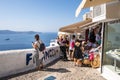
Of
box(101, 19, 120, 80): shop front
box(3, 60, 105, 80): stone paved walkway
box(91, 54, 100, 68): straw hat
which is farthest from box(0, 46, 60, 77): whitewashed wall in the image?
box(101, 19, 120, 80): shop front

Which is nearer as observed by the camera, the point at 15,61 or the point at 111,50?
the point at 111,50

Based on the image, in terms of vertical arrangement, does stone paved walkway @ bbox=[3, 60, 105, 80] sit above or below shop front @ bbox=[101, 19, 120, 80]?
below

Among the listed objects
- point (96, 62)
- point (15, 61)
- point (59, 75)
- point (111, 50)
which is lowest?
point (59, 75)

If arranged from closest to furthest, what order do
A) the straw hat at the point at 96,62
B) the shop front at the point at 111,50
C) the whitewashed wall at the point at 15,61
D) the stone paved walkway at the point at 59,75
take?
the shop front at the point at 111,50 < the stone paved walkway at the point at 59,75 < the whitewashed wall at the point at 15,61 < the straw hat at the point at 96,62

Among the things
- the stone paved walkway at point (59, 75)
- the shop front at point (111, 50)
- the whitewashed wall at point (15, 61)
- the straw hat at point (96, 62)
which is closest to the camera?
the shop front at point (111, 50)

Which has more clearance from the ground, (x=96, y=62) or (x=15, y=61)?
(x=15, y=61)

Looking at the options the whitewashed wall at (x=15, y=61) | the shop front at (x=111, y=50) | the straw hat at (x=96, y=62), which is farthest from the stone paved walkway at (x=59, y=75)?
the straw hat at (x=96, y=62)

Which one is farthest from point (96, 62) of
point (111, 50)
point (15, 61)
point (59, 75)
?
point (15, 61)

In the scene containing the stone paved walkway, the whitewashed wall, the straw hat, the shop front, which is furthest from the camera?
the straw hat

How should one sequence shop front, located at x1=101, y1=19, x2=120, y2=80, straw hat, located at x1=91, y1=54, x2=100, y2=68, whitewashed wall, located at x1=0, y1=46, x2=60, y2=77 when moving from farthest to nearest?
straw hat, located at x1=91, y1=54, x2=100, y2=68, whitewashed wall, located at x1=0, y1=46, x2=60, y2=77, shop front, located at x1=101, y1=19, x2=120, y2=80

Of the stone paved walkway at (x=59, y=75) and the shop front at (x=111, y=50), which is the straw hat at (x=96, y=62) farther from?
the shop front at (x=111, y=50)

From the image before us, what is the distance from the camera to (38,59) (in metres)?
12.1

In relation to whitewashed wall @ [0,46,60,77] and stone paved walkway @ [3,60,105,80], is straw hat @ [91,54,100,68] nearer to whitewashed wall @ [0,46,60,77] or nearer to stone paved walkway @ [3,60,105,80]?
stone paved walkway @ [3,60,105,80]

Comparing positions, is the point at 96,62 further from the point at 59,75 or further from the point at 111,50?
the point at 59,75
